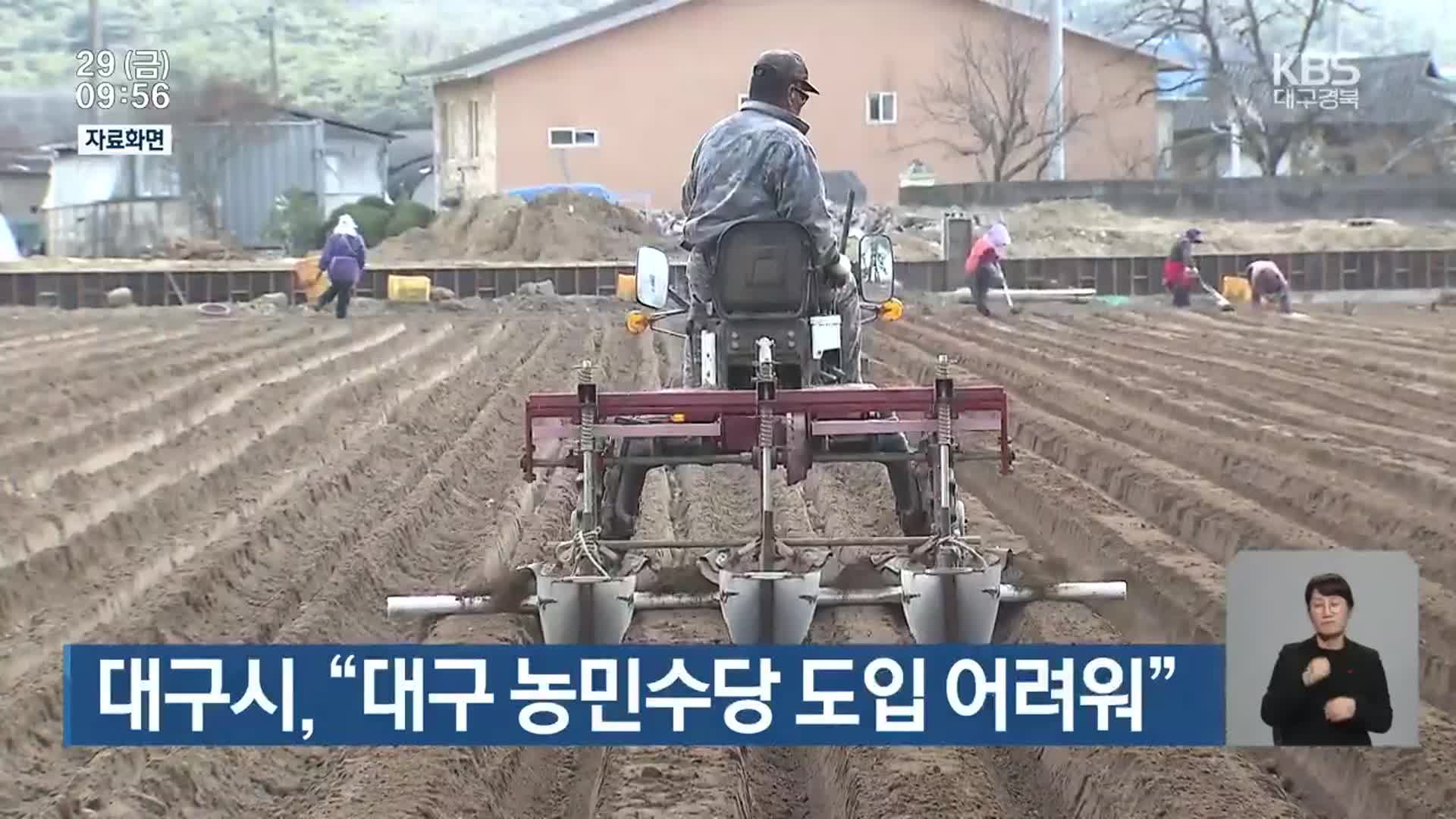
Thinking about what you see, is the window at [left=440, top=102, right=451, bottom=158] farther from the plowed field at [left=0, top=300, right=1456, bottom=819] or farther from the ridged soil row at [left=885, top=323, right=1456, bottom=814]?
the ridged soil row at [left=885, top=323, right=1456, bottom=814]

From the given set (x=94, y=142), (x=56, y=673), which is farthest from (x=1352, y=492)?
(x=94, y=142)

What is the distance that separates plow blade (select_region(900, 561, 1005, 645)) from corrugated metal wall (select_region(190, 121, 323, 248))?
23.5 m

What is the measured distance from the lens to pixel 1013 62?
3475 centimetres

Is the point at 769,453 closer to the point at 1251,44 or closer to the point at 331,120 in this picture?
the point at 331,120

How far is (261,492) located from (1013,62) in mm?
25960

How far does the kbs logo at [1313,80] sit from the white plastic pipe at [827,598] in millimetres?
29359

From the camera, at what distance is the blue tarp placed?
108ft

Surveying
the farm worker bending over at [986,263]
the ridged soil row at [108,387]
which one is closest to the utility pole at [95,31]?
the ridged soil row at [108,387]

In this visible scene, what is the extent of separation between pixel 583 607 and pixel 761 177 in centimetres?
163

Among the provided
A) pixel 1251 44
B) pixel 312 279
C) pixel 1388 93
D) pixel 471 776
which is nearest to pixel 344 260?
pixel 312 279

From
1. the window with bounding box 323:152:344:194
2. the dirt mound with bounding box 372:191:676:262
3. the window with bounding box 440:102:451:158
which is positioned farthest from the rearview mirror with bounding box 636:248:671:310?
the window with bounding box 440:102:451:158

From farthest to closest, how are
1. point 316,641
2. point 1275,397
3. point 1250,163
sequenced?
point 1250,163, point 1275,397, point 316,641

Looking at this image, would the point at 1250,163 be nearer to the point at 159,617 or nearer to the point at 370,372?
the point at 370,372

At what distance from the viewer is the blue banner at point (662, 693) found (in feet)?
15.2
